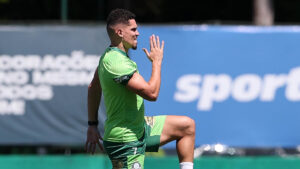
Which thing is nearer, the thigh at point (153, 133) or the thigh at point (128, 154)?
the thigh at point (128, 154)

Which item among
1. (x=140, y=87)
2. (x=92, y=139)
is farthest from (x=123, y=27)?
(x=92, y=139)

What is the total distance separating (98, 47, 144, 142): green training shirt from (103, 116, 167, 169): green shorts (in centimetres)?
5

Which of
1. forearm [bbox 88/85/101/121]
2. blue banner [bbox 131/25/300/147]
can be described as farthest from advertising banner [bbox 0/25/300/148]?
forearm [bbox 88/85/101/121]

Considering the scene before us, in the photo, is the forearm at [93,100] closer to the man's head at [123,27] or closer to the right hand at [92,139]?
the right hand at [92,139]

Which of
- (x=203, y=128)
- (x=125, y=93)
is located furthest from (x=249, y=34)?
(x=125, y=93)

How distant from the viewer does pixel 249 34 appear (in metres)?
11.6

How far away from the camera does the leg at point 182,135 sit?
6176mm

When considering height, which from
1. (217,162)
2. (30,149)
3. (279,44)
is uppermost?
(279,44)

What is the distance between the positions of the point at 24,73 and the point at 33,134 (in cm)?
89

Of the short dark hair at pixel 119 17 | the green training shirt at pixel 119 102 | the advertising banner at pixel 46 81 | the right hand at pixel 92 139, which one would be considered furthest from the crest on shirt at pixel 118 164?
the advertising banner at pixel 46 81

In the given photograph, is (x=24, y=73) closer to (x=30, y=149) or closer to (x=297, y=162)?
(x=30, y=149)

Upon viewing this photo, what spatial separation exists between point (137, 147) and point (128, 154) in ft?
0.28

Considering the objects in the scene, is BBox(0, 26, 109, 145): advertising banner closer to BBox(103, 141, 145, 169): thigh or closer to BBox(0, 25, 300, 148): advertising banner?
BBox(0, 25, 300, 148): advertising banner

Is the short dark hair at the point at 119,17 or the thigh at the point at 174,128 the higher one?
the short dark hair at the point at 119,17
